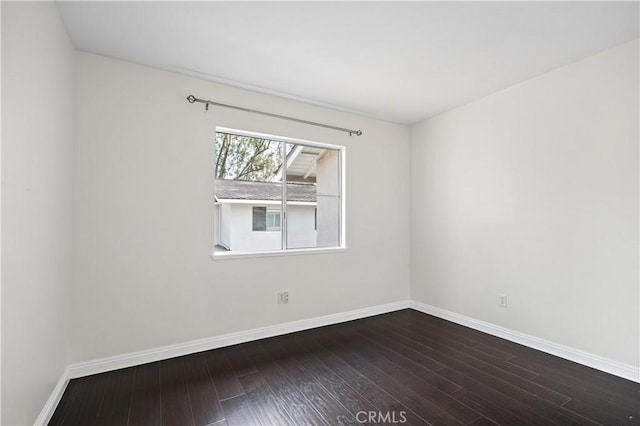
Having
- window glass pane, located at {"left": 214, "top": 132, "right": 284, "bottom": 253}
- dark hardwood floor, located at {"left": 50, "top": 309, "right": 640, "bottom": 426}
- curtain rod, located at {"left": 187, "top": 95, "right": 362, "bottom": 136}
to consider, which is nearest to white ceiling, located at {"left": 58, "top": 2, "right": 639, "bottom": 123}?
curtain rod, located at {"left": 187, "top": 95, "right": 362, "bottom": 136}

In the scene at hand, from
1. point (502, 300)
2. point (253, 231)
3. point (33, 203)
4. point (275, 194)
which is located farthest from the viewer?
point (275, 194)

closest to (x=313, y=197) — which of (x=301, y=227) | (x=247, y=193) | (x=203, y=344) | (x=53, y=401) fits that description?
(x=301, y=227)

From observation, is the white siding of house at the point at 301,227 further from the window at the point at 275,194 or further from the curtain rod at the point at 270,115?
the curtain rod at the point at 270,115

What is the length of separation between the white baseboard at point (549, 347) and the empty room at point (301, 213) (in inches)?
0.7

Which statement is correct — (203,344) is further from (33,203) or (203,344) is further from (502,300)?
(502,300)

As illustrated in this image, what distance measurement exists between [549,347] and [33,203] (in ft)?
12.9

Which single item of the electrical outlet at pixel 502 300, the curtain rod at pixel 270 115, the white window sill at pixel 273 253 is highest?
the curtain rod at pixel 270 115

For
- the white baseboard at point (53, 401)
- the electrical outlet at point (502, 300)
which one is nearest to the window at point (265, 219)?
the white baseboard at point (53, 401)

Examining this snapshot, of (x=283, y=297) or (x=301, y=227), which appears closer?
(x=283, y=297)

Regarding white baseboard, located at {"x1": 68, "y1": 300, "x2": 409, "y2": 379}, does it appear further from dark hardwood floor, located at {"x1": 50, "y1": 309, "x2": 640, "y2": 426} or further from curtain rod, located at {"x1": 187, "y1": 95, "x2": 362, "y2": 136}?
curtain rod, located at {"x1": 187, "y1": 95, "x2": 362, "y2": 136}

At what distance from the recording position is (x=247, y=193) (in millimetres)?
3055

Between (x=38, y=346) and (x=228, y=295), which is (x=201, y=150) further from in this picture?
(x=38, y=346)
